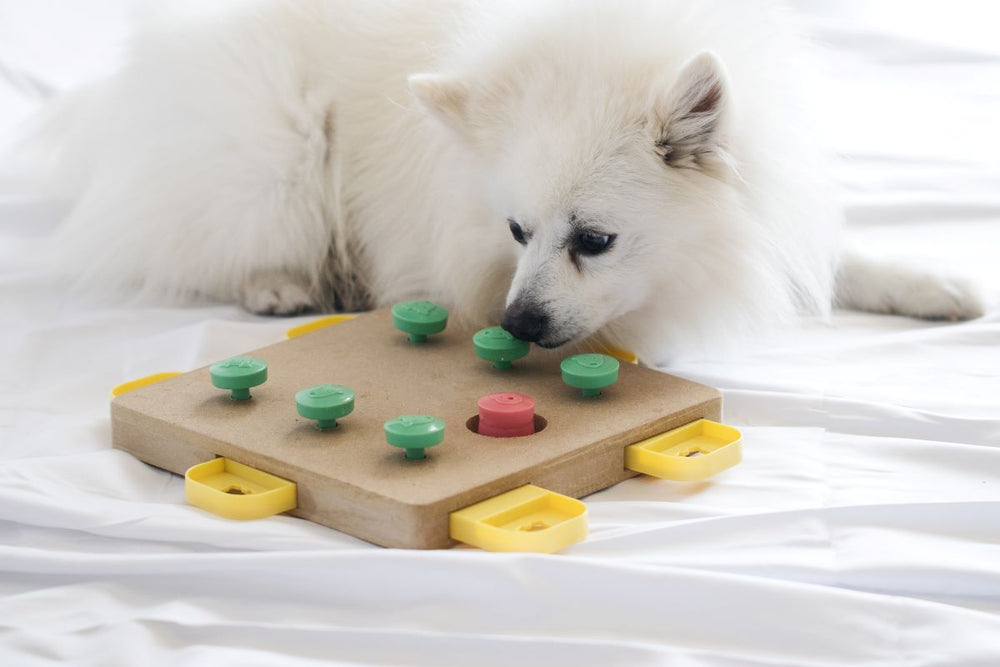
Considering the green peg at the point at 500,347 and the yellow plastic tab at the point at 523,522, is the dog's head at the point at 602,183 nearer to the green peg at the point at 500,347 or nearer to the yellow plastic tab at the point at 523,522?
the green peg at the point at 500,347

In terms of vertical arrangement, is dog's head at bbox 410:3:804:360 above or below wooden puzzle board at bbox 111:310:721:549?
above

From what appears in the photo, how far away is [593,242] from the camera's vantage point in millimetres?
2260

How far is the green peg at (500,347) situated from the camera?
2.28 m

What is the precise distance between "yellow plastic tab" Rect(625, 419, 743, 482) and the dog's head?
1.10 feet

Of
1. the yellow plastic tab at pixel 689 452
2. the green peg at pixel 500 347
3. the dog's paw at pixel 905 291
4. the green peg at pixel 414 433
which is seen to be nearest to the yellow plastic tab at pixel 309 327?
the green peg at pixel 500 347

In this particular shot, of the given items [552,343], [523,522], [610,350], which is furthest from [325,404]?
[610,350]

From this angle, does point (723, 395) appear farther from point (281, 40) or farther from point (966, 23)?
point (966, 23)

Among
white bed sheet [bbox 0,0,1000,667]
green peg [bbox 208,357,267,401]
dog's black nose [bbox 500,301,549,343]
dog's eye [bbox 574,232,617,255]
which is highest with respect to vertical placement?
dog's eye [bbox 574,232,617,255]

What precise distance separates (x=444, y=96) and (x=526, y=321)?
0.52 m

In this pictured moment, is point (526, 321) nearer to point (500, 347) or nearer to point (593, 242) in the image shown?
point (500, 347)

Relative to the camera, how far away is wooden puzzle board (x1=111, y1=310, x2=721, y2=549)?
5.95 feet

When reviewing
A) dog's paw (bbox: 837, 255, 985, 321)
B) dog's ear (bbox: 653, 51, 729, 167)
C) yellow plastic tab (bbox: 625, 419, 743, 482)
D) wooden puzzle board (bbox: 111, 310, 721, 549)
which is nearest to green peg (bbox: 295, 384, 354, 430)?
wooden puzzle board (bbox: 111, 310, 721, 549)

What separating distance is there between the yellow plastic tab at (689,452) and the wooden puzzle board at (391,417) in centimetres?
2

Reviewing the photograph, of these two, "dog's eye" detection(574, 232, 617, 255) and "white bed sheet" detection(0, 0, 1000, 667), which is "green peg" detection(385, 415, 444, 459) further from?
"dog's eye" detection(574, 232, 617, 255)
